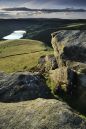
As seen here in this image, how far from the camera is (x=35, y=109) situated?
25812 mm

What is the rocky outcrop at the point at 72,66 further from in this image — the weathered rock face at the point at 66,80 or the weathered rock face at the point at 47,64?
the weathered rock face at the point at 47,64

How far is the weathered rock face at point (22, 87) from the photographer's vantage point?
3002 cm

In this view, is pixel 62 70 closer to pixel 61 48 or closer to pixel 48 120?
pixel 61 48

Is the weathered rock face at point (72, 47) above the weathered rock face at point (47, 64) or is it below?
above

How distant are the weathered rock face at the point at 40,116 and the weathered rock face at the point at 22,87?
9.46ft

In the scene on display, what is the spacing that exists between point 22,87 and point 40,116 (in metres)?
6.28

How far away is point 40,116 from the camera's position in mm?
25031

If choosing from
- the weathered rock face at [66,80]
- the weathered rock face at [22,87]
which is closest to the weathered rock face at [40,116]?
the weathered rock face at [22,87]

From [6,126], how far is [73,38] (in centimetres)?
1650

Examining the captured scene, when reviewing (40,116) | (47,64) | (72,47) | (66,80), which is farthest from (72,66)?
(40,116)

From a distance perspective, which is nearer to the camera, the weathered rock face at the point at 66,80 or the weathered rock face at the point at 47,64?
the weathered rock face at the point at 66,80

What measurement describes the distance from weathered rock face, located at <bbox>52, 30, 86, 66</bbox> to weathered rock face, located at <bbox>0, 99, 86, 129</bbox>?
1158cm

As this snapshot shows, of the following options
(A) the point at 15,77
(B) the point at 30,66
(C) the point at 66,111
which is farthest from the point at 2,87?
(B) the point at 30,66

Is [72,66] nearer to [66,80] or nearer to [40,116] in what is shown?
[66,80]
